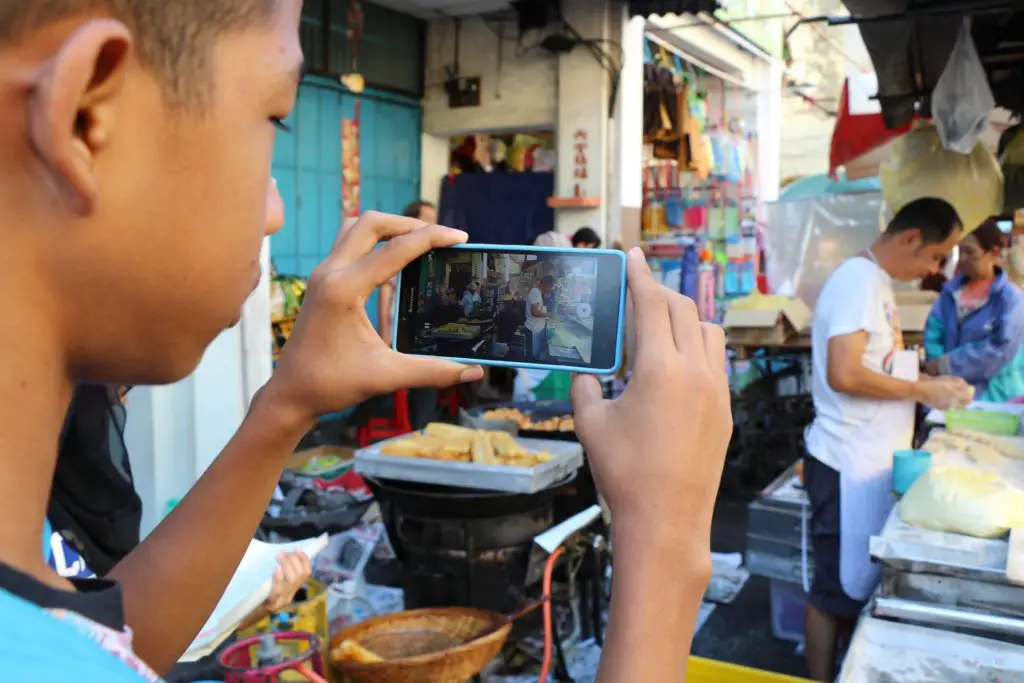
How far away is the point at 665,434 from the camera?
0.84 metres

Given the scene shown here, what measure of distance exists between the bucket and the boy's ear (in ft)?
9.04

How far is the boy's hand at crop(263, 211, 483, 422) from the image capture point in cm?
102

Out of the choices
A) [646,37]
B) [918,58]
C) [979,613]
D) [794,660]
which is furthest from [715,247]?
[979,613]

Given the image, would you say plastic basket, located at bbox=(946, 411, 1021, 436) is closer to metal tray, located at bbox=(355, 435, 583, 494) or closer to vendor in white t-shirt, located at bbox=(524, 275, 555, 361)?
metal tray, located at bbox=(355, 435, 583, 494)

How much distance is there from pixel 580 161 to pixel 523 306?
7.05 m

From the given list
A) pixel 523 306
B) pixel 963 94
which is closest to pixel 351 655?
pixel 523 306

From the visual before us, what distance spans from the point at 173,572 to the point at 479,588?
7.78ft

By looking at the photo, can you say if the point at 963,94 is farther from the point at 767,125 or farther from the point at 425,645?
the point at 767,125

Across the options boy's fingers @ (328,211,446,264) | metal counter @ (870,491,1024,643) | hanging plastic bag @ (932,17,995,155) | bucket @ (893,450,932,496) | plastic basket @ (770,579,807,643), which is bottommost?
plastic basket @ (770,579,807,643)

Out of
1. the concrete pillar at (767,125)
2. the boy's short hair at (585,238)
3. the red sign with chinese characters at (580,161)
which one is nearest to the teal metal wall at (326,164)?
the red sign with chinese characters at (580,161)

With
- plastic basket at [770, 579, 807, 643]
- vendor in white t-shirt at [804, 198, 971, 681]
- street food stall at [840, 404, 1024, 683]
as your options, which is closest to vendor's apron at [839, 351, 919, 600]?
vendor in white t-shirt at [804, 198, 971, 681]

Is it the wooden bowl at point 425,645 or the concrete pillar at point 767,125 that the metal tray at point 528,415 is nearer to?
the wooden bowl at point 425,645

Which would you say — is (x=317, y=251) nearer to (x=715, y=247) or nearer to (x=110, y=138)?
(x=715, y=247)

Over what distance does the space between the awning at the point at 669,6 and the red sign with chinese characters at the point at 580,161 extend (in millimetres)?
1330
